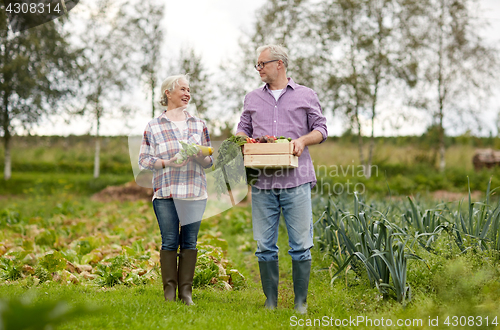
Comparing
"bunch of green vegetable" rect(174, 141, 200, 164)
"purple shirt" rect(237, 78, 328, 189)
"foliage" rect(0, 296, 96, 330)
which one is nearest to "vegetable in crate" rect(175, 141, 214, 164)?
"bunch of green vegetable" rect(174, 141, 200, 164)

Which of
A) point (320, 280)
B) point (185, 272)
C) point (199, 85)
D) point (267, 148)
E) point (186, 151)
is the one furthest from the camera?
point (199, 85)

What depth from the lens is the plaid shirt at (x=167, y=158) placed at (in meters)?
3.12

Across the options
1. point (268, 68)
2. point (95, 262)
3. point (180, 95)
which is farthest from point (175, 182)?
point (95, 262)

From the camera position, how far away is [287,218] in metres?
3.19

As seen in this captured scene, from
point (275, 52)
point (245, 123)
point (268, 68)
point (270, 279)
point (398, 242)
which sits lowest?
point (270, 279)

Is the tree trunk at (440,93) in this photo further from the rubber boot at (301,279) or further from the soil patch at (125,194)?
the rubber boot at (301,279)

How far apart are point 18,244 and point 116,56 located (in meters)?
12.1

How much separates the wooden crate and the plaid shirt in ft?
1.23

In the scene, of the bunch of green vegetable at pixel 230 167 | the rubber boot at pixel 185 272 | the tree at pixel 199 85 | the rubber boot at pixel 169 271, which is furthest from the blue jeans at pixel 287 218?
the tree at pixel 199 85

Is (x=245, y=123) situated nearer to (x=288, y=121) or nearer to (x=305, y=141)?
(x=288, y=121)

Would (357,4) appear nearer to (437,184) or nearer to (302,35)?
(302,35)

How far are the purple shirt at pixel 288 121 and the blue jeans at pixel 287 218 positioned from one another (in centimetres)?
6

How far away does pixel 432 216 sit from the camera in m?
3.60

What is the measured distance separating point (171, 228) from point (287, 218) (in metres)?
0.90
